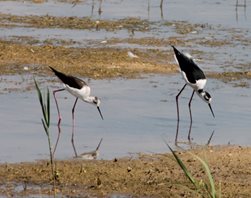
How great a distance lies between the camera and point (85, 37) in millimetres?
18109

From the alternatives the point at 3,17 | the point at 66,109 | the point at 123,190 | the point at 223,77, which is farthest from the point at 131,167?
the point at 3,17

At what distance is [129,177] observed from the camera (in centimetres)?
897

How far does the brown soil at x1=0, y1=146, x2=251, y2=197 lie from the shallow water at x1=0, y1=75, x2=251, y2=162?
42cm

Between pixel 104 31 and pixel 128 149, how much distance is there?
8.92 metres

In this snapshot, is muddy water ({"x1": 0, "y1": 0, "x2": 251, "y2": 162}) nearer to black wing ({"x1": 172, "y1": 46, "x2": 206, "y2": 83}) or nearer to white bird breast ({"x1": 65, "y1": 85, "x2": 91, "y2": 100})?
white bird breast ({"x1": 65, "y1": 85, "x2": 91, "y2": 100})

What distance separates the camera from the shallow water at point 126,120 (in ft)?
33.7

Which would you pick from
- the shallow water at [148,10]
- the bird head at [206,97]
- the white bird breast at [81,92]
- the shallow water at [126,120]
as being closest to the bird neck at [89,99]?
the white bird breast at [81,92]

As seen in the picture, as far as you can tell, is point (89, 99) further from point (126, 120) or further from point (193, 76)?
point (193, 76)

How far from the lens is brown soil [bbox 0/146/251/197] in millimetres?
8453

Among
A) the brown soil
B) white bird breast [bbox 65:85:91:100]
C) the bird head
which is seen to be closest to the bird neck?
white bird breast [bbox 65:85:91:100]

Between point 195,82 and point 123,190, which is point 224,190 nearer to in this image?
point 123,190

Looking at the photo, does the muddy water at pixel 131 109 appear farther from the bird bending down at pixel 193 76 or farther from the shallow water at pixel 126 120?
the bird bending down at pixel 193 76

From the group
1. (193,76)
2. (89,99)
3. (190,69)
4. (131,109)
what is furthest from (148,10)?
(89,99)

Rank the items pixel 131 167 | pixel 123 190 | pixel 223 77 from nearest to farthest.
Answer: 1. pixel 123 190
2. pixel 131 167
3. pixel 223 77
